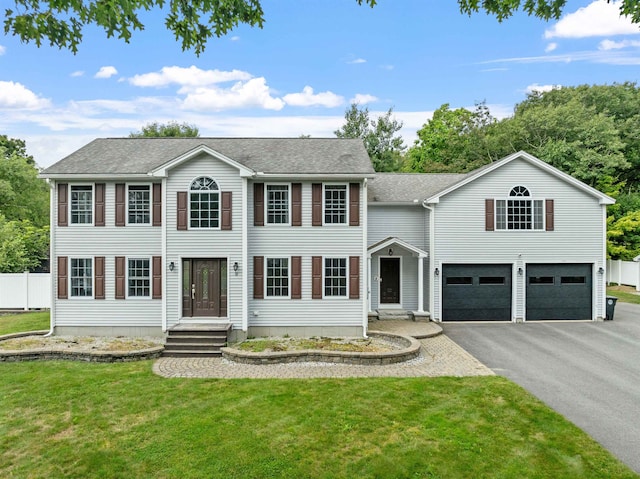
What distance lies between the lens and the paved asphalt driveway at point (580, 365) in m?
6.79

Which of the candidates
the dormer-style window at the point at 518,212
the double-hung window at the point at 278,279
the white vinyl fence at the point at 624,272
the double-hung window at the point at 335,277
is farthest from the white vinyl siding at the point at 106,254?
the white vinyl fence at the point at 624,272

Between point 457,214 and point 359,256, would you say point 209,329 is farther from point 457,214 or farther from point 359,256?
point 457,214

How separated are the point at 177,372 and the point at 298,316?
4.30 meters

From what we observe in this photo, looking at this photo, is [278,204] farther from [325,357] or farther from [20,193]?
[20,193]

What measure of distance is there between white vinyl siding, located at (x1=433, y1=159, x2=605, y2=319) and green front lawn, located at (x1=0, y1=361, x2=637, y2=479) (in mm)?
7437

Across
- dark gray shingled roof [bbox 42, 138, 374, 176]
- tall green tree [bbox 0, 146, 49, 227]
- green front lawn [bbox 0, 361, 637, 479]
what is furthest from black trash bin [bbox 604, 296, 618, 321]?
tall green tree [bbox 0, 146, 49, 227]

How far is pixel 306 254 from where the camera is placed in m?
12.7

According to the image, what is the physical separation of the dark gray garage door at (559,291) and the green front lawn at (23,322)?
18.5 metres

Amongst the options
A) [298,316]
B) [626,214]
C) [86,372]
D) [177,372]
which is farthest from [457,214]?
[626,214]

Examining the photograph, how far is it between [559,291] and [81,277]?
17910 mm

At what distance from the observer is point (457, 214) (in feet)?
50.7

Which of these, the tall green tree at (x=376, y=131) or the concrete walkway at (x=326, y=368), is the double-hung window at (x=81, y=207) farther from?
the tall green tree at (x=376, y=131)

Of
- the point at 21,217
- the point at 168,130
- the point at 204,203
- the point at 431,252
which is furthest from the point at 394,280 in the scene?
the point at 168,130

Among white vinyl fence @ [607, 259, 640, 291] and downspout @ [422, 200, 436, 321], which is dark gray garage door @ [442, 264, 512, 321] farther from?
white vinyl fence @ [607, 259, 640, 291]
